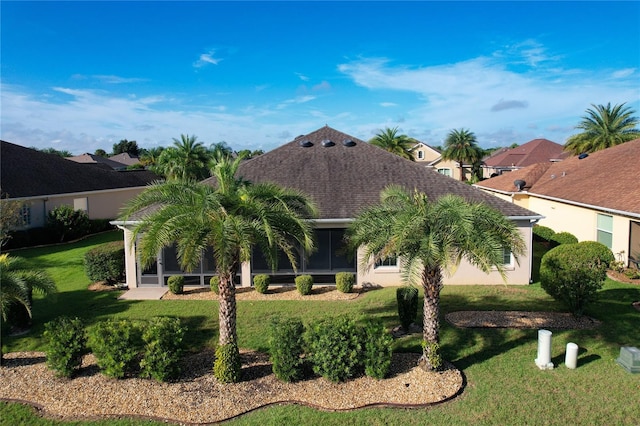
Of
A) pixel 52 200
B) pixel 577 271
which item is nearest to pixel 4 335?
pixel 577 271

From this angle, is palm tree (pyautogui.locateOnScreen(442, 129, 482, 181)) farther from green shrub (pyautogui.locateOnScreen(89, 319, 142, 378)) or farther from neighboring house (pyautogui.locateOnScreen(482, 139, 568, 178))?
green shrub (pyautogui.locateOnScreen(89, 319, 142, 378))

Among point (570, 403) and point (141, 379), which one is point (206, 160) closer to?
point (141, 379)

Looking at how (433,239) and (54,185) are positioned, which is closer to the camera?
(433,239)

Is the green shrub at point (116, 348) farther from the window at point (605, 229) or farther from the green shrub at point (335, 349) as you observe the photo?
the window at point (605, 229)

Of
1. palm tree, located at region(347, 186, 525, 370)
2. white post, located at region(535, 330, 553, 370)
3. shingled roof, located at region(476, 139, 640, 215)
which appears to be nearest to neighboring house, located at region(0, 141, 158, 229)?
palm tree, located at region(347, 186, 525, 370)

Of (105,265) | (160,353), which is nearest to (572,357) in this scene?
(160,353)

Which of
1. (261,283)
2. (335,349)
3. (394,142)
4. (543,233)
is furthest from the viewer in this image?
(394,142)

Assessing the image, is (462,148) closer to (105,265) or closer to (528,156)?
(528,156)
